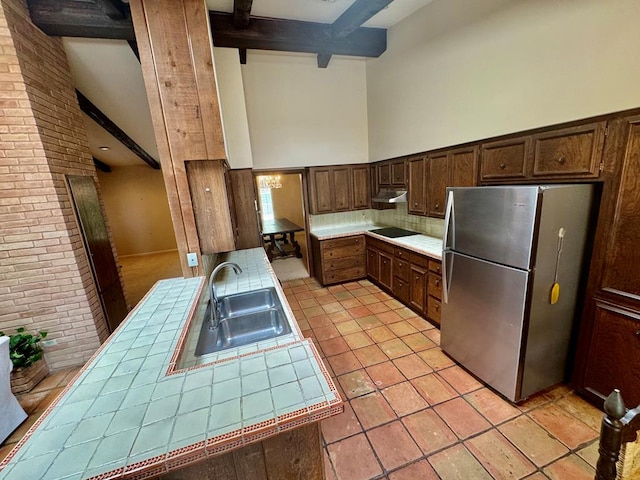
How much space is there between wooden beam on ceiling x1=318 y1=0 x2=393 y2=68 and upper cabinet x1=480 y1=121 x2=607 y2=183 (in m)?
1.78

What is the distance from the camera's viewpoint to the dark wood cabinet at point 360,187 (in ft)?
14.7

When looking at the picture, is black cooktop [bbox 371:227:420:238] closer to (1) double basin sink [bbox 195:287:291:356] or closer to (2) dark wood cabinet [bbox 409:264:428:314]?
(2) dark wood cabinet [bbox 409:264:428:314]

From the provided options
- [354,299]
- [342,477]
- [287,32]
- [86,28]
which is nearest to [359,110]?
[287,32]

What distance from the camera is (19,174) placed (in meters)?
2.32

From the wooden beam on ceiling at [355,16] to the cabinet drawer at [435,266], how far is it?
264 centimetres

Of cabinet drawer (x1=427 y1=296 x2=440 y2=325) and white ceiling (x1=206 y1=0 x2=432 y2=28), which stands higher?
white ceiling (x1=206 y1=0 x2=432 y2=28)

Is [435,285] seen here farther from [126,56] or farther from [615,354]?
[126,56]

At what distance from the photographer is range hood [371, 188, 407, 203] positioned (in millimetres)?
3697

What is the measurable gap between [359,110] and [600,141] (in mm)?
3307

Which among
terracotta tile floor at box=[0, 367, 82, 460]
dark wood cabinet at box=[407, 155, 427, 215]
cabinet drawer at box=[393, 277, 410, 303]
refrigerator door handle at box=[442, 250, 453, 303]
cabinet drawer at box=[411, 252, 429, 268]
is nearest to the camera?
terracotta tile floor at box=[0, 367, 82, 460]

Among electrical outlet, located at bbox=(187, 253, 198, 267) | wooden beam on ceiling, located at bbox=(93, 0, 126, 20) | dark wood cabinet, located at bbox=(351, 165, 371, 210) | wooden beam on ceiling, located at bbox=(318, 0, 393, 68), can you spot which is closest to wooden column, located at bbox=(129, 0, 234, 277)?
electrical outlet, located at bbox=(187, 253, 198, 267)

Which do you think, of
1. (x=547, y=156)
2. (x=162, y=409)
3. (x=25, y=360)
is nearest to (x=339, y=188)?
(x=547, y=156)

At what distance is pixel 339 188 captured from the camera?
4.41 metres

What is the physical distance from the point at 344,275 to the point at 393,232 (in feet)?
3.50
